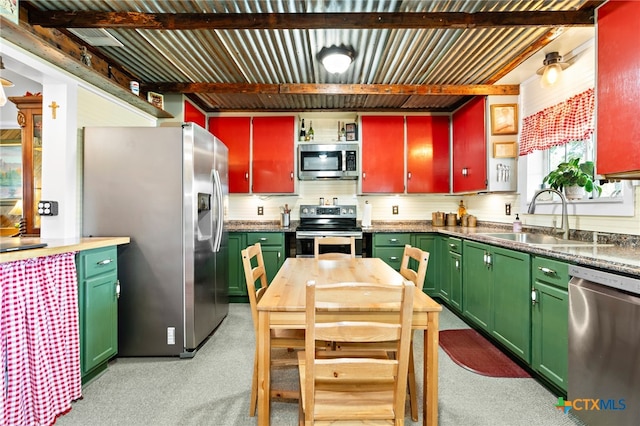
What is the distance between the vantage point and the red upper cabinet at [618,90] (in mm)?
1761

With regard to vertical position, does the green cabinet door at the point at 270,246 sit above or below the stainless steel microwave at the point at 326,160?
below

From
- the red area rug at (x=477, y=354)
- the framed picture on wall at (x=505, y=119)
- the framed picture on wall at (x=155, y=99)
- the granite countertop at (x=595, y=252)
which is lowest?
the red area rug at (x=477, y=354)

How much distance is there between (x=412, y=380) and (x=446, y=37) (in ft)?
8.77

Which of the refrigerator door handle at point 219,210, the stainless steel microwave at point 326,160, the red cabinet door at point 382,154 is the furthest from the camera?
the red cabinet door at point 382,154

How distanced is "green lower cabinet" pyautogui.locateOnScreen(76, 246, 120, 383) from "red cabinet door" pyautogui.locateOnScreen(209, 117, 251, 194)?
215cm

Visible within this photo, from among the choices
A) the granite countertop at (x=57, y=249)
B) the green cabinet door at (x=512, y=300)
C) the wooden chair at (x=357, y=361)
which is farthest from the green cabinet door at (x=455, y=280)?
the granite countertop at (x=57, y=249)

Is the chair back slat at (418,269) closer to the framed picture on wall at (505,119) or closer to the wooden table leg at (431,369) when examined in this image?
the wooden table leg at (431,369)

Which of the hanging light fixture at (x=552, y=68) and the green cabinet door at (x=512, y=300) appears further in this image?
the hanging light fixture at (x=552, y=68)

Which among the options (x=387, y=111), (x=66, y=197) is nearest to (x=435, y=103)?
(x=387, y=111)

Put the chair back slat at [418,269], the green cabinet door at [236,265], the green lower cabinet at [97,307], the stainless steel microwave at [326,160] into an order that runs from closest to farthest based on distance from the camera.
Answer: the chair back slat at [418,269], the green lower cabinet at [97,307], the green cabinet door at [236,265], the stainless steel microwave at [326,160]

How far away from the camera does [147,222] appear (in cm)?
258

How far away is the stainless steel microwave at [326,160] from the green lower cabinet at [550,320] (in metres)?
2.60

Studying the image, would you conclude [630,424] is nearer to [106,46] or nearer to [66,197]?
[66,197]

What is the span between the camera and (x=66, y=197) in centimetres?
249
